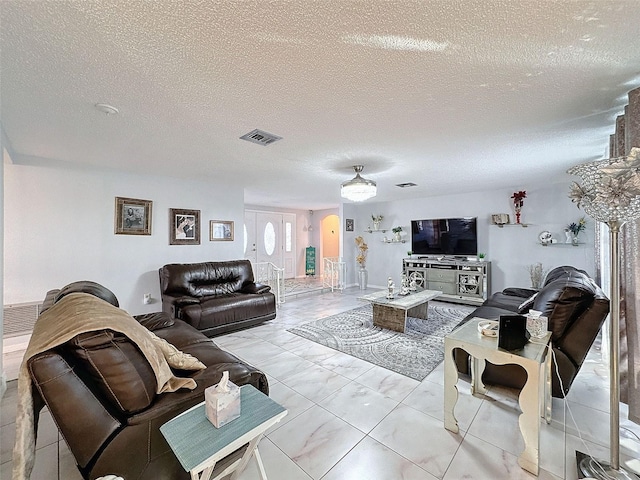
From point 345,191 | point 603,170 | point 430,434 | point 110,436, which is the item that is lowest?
point 430,434

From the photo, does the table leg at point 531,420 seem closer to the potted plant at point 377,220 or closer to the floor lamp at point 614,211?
the floor lamp at point 614,211

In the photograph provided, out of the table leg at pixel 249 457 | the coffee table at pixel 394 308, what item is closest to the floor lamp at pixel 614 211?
the table leg at pixel 249 457

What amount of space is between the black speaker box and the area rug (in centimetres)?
113

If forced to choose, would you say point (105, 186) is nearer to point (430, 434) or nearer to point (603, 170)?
point (430, 434)

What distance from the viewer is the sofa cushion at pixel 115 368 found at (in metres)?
1.18

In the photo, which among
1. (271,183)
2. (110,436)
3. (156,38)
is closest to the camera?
(110,436)

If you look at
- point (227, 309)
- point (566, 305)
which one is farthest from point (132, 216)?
point (566, 305)

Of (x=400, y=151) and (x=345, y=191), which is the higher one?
(x=400, y=151)

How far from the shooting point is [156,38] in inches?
52.9

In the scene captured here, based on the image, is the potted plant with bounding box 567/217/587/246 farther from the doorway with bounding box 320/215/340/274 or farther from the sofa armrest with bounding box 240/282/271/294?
the doorway with bounding box 320/215/340/274

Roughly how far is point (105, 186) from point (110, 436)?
378 cm

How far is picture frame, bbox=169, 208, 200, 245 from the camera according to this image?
14.6 ft

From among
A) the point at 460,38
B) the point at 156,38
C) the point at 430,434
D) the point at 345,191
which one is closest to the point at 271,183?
the point at 345,191

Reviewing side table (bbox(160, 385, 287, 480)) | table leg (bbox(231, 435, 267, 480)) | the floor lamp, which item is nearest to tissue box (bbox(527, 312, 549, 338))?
the floor lamp
